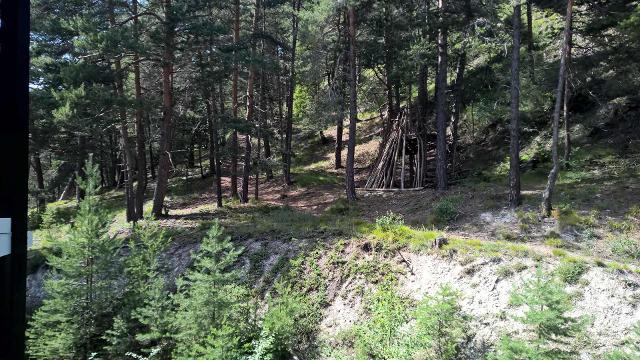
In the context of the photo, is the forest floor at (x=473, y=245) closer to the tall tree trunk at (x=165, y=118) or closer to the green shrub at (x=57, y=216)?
the tall tree trunk at (x=165, y=118)

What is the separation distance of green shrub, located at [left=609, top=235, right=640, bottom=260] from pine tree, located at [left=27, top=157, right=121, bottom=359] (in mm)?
10236

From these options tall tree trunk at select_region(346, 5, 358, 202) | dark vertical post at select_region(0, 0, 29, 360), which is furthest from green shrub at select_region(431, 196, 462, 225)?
dark vertical post at select_region(0, 0, 29, 360)

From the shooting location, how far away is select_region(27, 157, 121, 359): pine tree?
7039 mm

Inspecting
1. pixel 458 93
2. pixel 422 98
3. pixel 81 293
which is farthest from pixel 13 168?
pixel 422 98

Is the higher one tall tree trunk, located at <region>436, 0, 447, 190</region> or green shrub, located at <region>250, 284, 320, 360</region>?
tall tree trunk, located at <region>436, 0, 447, 190</region>

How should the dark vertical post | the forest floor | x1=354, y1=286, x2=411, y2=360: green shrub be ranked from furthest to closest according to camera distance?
Answer: the forest floor → x1=354, y1=286, x2=411, y2=360: green shrub → the dark vertical post

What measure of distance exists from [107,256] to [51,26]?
10996mm

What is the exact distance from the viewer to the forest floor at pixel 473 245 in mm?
7168

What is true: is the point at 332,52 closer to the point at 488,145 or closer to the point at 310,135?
the point at 488,145

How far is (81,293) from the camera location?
7.26 metres

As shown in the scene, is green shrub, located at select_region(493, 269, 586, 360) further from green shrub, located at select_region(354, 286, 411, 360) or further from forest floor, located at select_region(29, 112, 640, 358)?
green shrub, located at select_region(354, 286, 411, 360)

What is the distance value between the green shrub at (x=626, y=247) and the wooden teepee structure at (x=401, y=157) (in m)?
9.12

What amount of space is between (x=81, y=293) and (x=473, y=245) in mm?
7425

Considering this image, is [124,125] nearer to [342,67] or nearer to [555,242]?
[342,67]
